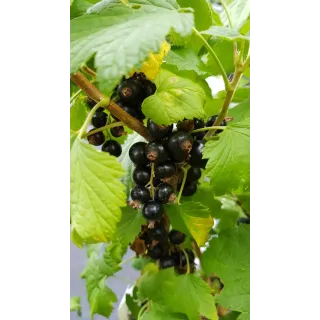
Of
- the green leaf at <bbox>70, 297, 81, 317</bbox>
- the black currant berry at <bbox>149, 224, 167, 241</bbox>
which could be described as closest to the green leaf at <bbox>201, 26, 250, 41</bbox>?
the black currant berry at <bbox>149, 224, 167, 241</bbox>

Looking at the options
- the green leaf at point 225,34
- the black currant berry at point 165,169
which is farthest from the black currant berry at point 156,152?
the green leaf at point 225,34

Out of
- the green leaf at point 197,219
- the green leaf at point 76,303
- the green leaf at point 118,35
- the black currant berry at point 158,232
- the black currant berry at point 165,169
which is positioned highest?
the green leaf at point 118,35

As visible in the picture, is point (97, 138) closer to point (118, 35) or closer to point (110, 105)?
point (110, 105)

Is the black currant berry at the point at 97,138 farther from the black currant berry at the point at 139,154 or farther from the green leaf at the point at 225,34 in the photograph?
the green leaf at the point at 225,34

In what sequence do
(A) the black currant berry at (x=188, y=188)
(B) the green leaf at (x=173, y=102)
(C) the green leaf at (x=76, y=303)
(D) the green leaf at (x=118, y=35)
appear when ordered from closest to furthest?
1. (D) the green leaf at (x=118, y=35)
2. (B) the green leaf at (x=173, y=102)
3. (A) the black currant berry at (x=188, y=188)
4. (C) the green leaf at (x=76, y=303)

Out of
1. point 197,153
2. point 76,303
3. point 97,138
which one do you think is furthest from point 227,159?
point 76,303

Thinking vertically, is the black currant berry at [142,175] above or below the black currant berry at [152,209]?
above

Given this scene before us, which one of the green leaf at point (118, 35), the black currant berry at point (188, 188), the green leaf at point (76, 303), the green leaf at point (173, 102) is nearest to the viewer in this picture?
the green leaf at point (118, 35)

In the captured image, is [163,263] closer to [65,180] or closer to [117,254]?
[117,254]
